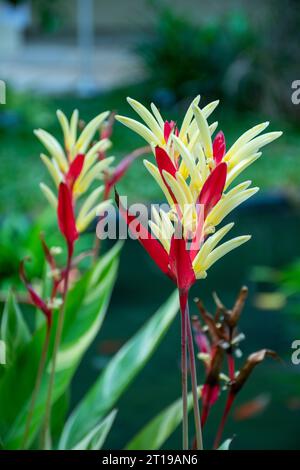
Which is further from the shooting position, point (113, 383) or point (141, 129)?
point (113, 383)

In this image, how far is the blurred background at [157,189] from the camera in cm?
241

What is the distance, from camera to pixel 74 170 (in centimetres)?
81

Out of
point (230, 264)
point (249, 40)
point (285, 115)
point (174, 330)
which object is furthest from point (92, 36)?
point (174, 330)

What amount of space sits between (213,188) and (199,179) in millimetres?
20

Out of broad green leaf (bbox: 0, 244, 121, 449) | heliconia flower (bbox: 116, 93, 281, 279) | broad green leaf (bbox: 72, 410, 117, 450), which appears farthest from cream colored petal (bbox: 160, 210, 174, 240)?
broad green leaf (bbox: 0, 244, 121, 449)

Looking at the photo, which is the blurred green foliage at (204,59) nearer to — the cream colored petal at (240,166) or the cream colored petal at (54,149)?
the cream colored petal at (54,149)

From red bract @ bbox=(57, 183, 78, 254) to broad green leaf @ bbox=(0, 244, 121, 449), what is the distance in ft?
0.98

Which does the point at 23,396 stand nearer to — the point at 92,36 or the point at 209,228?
the point at 209,228

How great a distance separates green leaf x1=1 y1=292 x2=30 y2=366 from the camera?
3.49ft

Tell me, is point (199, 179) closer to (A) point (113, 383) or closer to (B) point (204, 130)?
(B) point (204, 130)

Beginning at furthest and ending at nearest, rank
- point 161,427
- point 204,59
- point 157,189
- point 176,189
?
point 204,59, point 157,189, point 161,427, point 176,189

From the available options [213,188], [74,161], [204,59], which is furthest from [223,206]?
[204,59]

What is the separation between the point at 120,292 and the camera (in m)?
3.38
